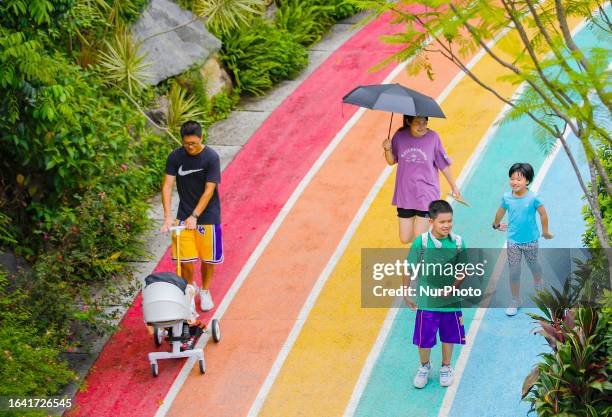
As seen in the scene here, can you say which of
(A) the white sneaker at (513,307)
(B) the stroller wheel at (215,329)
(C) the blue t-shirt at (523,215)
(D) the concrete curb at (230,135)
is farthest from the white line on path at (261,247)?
(C) the blue t-shirt at (523,215)

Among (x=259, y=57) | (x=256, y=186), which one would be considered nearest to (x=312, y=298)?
(x=256, y=186)

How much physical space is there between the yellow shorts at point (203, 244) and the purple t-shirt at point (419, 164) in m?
2.25

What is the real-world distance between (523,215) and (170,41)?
26.8 ft

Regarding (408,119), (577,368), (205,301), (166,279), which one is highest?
(408,119)

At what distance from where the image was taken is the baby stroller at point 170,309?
10.3 meters

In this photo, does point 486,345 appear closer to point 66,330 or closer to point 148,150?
point 66,330

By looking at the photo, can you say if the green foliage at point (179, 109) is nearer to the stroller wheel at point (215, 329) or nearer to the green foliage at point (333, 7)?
the green foliage at point (333, 7)

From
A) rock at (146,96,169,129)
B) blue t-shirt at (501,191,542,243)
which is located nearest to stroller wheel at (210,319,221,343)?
blue t-shirt at (501,191,542,243)

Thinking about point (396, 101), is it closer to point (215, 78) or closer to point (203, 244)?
point (203, 244)

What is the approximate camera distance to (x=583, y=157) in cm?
844

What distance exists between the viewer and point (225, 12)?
18.1 m

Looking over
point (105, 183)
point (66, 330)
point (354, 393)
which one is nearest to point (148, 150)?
point (105, 183)

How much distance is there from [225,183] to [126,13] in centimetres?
367

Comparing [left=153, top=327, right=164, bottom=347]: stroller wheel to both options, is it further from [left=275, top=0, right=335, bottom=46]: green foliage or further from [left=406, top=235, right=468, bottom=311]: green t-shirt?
[left=275, top=0, right=335, bottom=46]: green foliage
